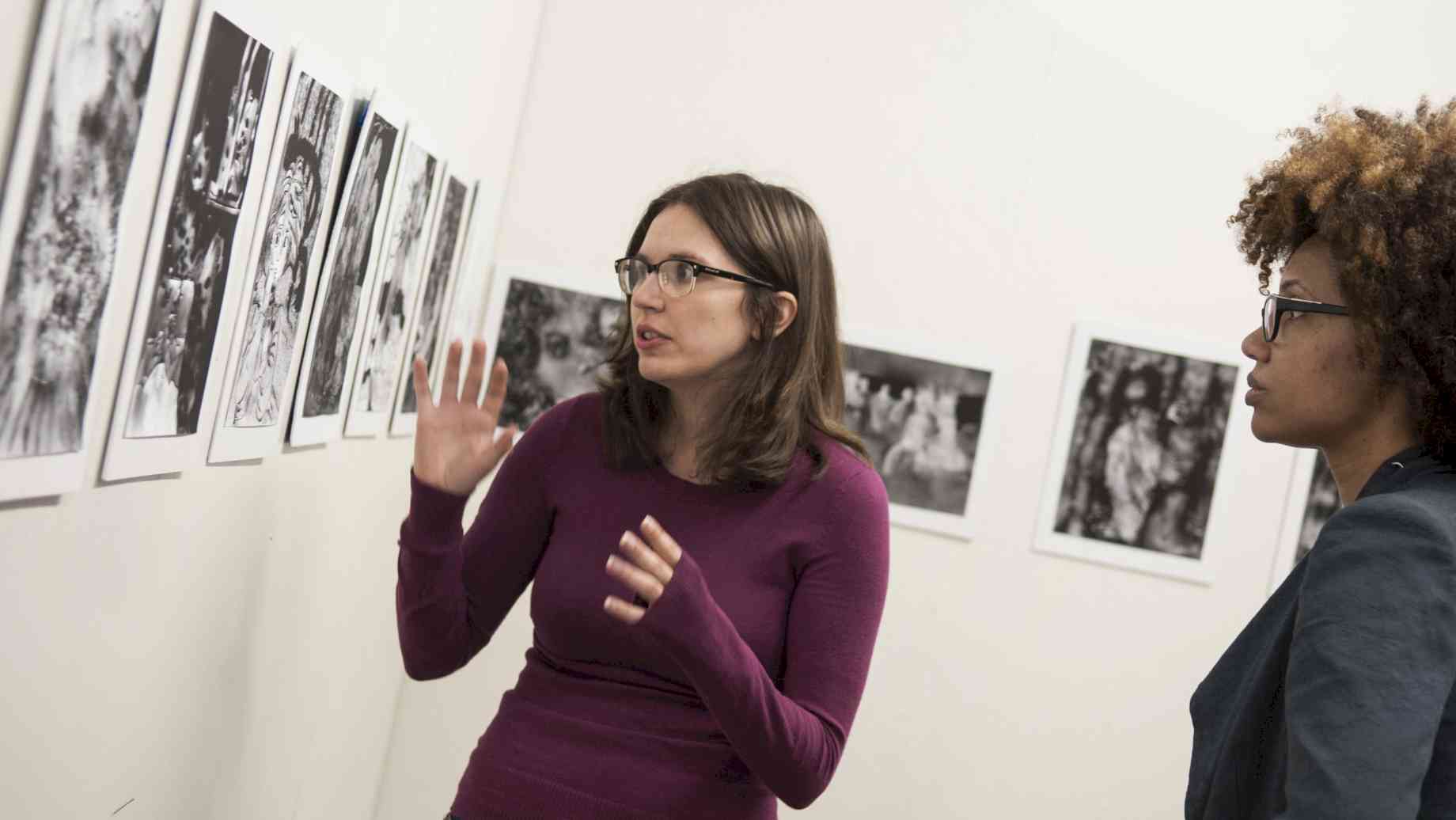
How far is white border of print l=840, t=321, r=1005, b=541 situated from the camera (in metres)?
4.50

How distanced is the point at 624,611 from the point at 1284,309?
1.03m

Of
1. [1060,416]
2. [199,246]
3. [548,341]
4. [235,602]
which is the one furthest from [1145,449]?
[199,246]

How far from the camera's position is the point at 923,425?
178 inches

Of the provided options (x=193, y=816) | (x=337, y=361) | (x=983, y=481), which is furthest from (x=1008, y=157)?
(x=193, y=816)

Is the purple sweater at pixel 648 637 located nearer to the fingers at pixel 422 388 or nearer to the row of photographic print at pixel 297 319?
the fingers at pixel 422 388

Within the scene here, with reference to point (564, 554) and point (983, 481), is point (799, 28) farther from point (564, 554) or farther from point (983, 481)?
point (564, 554)

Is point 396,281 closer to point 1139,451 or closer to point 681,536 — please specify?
point 681,536

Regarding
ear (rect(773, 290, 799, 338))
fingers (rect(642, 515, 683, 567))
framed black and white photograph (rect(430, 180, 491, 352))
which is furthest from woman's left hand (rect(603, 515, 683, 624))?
framed black and white photograph (rect(430, 180, 491, 352))

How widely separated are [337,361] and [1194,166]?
309cm

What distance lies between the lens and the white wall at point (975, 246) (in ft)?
14.7

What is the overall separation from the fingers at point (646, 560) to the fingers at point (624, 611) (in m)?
0.06

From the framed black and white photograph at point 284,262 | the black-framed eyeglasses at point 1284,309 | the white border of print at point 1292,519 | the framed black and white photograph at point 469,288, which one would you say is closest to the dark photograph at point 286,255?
the framed black and white photograph at point 284,262

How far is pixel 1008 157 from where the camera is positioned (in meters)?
4.52

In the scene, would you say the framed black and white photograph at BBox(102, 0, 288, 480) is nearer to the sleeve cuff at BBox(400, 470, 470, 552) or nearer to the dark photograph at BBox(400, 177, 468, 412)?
the sleeve cuff at BBox(400, 470, 470, 552)
